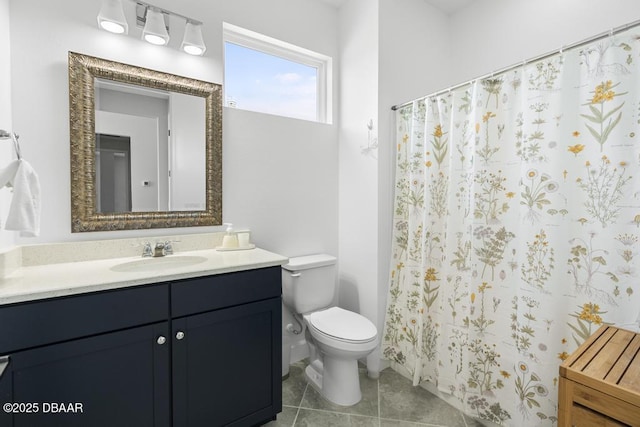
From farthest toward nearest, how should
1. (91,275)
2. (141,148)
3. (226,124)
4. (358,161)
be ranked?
(358,161), (226,124), (141,148), (91,275)

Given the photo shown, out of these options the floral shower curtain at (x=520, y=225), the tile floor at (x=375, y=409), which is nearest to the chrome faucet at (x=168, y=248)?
the tile floor at (x=375, y=409)

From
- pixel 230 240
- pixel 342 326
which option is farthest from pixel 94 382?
pixel 342 326

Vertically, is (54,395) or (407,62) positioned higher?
(407,62)

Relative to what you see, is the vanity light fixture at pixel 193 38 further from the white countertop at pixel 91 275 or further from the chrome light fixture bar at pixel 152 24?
the white countertop at pixel 91 275

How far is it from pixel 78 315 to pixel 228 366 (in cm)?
67

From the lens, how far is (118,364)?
1.20 meters

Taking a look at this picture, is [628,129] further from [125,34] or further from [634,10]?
[125,34]

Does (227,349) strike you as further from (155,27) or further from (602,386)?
(155,27)

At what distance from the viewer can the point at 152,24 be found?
5.26 feet

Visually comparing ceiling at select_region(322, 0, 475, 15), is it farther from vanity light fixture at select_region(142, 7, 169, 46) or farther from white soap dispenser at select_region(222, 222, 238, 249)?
white soap dispenser at select_region(222, 222, 238, 249)

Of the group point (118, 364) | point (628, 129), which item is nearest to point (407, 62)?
point (628, 129)

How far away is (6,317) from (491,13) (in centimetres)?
325

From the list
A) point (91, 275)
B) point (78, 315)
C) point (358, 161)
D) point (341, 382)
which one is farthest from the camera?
point (358, 161)

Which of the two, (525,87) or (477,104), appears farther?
(477,104)
